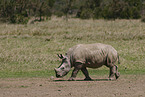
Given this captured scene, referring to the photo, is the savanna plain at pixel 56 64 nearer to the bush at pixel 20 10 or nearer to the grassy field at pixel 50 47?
the grassy field at pixel 50 47

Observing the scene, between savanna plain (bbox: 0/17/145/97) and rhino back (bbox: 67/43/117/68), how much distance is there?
0.96m

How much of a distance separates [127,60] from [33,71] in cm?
702

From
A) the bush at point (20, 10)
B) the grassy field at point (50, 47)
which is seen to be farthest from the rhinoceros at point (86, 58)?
the bush at point (20, 10)

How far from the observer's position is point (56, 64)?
19.8m

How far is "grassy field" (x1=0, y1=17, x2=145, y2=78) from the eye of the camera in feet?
60.0

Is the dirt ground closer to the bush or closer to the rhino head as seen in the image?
the rhino head

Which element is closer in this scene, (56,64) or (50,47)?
(56,64)

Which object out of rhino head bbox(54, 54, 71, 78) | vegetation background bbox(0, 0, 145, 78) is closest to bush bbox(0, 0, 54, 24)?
vegetation background bbox(0, 0, 145, 78)

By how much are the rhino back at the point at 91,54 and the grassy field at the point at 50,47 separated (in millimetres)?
3438

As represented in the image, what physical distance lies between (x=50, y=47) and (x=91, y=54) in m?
11.9

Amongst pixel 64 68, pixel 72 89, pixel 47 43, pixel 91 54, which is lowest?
pixel 47 43

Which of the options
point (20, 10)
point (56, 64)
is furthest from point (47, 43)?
point (20, 10)

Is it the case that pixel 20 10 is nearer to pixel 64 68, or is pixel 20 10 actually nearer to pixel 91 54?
pixel 64 68

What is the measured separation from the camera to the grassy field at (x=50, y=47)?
1828cm
